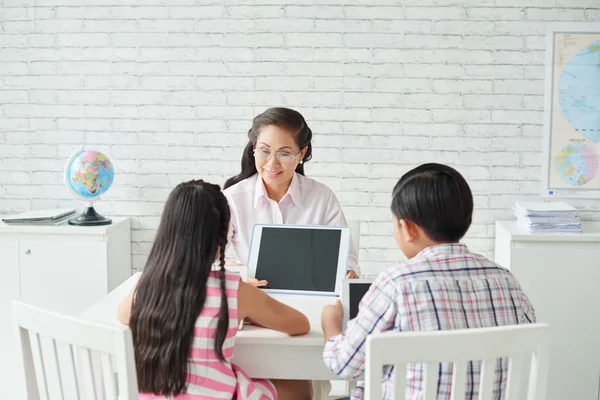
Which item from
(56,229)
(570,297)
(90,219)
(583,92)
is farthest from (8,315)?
(583,92)

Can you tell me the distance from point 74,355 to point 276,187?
4.21 feet

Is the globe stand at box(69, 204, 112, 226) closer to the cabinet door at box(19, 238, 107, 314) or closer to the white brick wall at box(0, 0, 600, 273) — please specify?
the cabinet door at box(19, 238, 107, 314)

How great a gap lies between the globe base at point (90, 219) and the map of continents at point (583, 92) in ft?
7.12

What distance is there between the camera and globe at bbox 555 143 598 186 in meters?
3.22

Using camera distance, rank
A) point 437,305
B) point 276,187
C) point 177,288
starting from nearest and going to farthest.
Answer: point 437,305, point 177,288, point 276,187

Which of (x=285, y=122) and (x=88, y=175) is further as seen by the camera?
(x=88, y=175)

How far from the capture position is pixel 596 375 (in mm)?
2973

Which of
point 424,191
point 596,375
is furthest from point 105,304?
point 596,375

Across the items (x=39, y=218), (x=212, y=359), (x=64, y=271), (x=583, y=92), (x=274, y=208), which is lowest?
(x=64, y=271)

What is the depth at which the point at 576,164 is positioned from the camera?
10.6ft

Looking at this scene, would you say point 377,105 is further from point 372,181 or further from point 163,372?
point 163,372

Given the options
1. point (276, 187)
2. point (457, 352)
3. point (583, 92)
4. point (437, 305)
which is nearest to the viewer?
point (457, 352)

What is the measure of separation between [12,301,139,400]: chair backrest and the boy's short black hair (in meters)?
0.63

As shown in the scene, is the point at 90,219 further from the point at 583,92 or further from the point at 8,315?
the point at 583,92
